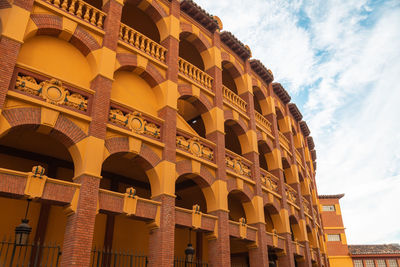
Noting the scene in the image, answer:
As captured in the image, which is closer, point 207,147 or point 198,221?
point 198,221

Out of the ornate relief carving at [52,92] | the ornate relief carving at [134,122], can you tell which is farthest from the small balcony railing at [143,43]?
the ornate relief carving at [52,92]

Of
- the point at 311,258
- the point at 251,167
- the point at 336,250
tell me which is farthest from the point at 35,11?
the point at 336,250

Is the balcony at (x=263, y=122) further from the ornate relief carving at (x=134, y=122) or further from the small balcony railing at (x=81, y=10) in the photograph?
the small balcony railing at (x=81, y=10)

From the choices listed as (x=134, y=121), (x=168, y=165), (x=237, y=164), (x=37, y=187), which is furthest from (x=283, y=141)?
(x=37, y=187)

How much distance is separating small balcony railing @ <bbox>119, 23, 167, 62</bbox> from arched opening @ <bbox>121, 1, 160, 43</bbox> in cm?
201

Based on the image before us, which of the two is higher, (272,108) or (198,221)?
(272,108)

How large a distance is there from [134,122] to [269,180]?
1031 centimetres

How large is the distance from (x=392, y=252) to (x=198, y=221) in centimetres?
3657

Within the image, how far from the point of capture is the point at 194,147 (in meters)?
15.1

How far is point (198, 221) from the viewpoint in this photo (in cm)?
1388

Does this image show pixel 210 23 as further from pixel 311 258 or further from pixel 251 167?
pixel 311 258

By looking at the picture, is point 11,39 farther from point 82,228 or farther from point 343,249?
point 343,249

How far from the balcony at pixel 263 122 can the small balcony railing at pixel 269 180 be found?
2901 mm

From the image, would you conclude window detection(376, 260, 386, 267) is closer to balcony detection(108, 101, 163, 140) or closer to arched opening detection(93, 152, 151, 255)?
arched opening detection(93, 152, 151, 255)
